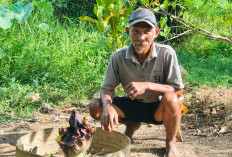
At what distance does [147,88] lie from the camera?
2.69m

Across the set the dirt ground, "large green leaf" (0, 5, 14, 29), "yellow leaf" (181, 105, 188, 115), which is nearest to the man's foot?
the dirt ground

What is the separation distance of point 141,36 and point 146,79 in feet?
1.46

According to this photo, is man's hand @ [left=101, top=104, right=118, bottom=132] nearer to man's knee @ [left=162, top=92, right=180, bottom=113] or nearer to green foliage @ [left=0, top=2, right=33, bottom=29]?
man's knee @ [left=162, top=92, right=180, bottom=113]

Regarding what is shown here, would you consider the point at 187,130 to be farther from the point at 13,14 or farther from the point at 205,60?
the point at 205,60

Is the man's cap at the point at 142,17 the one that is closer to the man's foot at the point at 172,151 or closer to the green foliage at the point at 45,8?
the man's foot at the point at 172,151

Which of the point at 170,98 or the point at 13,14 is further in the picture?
the point at 13,14

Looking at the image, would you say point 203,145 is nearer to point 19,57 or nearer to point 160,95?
point 160,95

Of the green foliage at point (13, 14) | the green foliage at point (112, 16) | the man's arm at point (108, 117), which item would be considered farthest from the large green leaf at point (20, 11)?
Result: the man's arm at point (108, 117)

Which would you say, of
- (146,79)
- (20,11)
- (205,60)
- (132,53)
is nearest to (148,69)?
(146,79)

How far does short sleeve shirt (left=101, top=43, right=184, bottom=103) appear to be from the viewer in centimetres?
296

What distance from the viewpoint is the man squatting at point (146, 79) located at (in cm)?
284

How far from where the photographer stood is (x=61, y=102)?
4695mm

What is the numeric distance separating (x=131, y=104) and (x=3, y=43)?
285cm

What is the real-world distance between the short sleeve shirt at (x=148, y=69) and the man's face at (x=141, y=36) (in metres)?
0.12
